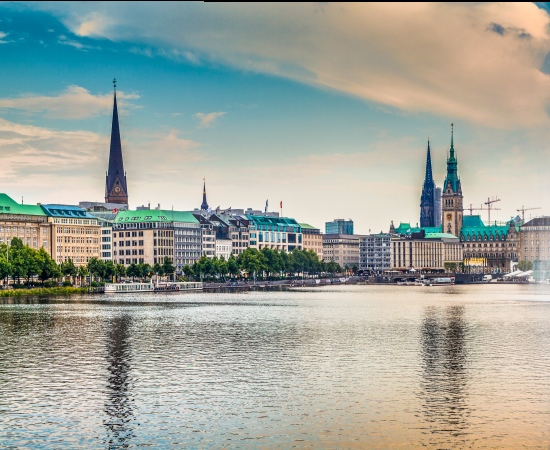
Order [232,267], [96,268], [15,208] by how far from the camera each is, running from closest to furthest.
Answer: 1. [96,268]
2. [15,208]
3. [232,267]

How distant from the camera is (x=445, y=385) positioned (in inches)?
1778

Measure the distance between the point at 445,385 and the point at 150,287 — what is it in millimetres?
118398

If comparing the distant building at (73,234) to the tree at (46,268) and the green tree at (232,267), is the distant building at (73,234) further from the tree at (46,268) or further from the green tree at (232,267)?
the tree at (46,268)

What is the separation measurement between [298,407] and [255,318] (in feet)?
144

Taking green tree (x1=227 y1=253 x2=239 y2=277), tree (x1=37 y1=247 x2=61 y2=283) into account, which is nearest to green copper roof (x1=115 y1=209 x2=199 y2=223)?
green tree (x1=227 y1=253 x2=239 y2=277)

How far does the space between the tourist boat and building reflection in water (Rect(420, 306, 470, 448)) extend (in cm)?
7890

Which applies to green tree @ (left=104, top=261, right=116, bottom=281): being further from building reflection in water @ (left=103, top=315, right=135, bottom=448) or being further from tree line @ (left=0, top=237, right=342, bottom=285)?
building reflection in water @ (left=103, top=315, right=135, bottom=448)

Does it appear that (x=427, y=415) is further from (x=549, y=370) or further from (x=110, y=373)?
(x=110, y=373)

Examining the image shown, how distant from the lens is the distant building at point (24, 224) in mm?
166500

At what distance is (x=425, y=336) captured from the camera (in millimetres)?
67375

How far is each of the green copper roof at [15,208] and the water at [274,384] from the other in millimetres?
93385

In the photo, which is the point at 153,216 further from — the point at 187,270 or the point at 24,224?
the point at 24,224

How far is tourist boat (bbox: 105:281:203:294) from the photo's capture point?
147m

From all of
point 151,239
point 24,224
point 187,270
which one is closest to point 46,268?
point 24,224
